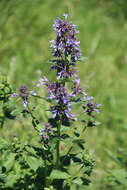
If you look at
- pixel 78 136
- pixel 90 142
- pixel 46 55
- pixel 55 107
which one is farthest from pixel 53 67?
pixel 46 55

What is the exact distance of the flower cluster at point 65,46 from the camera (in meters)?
1.56

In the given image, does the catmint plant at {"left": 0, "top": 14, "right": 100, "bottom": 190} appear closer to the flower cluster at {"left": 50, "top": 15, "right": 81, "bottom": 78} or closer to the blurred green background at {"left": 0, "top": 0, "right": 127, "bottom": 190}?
the flower cluster at {"left": 50, "top": 15, "right": 81, "bottom": 78}

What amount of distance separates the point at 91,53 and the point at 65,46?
230 cm

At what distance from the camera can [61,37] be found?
157 cm

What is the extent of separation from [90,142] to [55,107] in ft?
4.59

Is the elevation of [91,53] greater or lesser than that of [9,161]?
greater

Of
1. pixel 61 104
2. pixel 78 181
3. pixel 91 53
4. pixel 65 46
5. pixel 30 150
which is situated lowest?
pixel 78 181

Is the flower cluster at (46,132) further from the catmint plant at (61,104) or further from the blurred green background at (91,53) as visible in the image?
the blurred green background at (91,53)

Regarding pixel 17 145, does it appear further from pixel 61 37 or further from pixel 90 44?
pixel 90 44

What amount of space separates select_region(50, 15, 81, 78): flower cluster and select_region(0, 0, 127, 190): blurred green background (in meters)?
1.04

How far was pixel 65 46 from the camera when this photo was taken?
158 centimetres

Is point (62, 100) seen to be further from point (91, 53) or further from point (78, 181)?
point (91, 53)

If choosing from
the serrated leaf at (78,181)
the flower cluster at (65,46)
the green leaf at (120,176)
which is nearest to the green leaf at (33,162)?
the serrated leaf at (78,181)

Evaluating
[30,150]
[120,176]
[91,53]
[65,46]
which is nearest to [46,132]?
[30,150]
